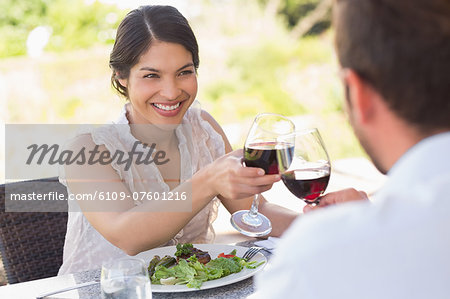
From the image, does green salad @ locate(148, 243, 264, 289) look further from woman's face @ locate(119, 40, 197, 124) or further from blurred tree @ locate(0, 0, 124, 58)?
blurred tree @ locate(0, 0, 124, 58)

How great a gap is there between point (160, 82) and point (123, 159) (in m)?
0.35

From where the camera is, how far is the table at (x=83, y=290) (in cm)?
154

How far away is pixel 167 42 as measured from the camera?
2.20 meters

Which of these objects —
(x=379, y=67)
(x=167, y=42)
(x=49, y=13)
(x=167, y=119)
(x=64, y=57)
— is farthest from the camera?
(x=49, y=13)

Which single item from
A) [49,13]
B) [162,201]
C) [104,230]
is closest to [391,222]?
[162,201]

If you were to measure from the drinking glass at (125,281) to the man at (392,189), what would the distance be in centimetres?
54

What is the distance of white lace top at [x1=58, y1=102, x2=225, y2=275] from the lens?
227 cm

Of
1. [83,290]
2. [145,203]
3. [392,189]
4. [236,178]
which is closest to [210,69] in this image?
[145,203]

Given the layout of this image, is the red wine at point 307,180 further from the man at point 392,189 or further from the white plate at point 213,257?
the man at point 392,189

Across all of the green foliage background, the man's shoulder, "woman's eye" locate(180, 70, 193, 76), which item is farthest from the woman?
the green foliage background

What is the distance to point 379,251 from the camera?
76 cm

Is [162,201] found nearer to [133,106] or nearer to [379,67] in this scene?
[133,106]

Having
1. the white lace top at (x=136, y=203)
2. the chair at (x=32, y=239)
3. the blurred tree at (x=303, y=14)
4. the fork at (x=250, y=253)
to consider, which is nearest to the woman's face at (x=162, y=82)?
the white lace top at (x=136, y=203)

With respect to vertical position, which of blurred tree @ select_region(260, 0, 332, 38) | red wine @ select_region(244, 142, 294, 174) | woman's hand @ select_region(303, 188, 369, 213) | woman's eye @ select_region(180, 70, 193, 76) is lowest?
blurred tree @ select_region(260, 0, 332, 38)
